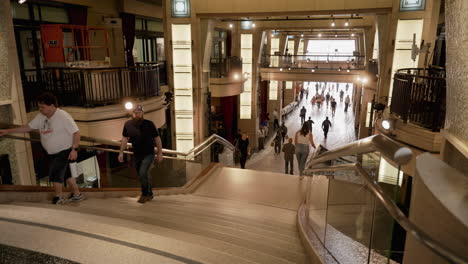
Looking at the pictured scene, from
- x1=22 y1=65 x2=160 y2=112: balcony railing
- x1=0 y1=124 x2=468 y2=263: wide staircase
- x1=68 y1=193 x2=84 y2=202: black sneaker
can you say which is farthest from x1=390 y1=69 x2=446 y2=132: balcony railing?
x1=22 y1=65 x2=160 y2=112: balcony railing

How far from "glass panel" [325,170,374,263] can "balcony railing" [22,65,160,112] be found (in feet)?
20.9

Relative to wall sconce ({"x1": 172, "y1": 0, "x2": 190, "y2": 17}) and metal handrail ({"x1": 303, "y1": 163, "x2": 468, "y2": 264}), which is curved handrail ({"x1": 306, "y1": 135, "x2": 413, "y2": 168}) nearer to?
metal handrail ({"x1": 303, "y1": 163, "x2": 468, "y2": 264})

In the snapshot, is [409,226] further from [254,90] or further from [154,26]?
[254,90]

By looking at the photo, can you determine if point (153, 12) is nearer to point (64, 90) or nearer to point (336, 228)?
point (64, 90)

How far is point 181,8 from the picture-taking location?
34.5ft

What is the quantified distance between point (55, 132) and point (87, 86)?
4103 mm

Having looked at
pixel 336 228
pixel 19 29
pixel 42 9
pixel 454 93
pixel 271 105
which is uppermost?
pixel 42 9

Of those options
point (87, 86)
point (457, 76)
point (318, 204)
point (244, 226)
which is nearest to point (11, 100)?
point (87, 86)

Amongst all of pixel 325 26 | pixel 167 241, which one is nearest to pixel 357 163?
pixel 167 241

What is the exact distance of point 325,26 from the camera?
18969 mm

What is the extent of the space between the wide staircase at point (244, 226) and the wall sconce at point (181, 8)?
6.46 m

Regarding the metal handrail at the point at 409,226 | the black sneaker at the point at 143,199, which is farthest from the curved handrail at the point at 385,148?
the black sneaker at the point at 143,199

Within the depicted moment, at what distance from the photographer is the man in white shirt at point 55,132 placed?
3903mm

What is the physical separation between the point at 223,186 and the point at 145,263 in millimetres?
4576
